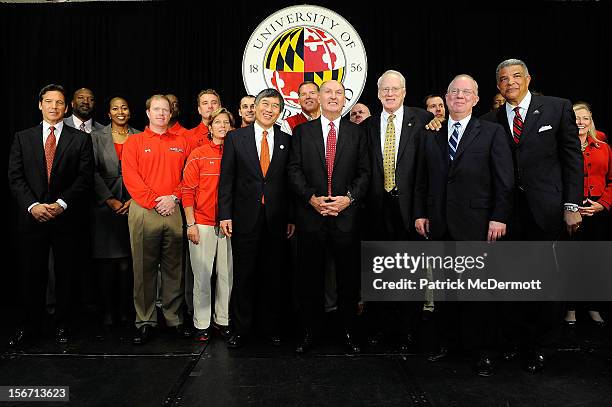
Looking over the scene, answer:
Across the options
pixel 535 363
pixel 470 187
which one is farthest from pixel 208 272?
pixel 535 363

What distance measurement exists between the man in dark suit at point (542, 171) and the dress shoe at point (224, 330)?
68.9 inches

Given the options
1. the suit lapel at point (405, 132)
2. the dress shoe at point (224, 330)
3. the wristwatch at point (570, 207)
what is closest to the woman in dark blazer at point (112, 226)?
the dress shoe at point (224, 330)

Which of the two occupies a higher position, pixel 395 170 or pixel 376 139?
pixel 376 139

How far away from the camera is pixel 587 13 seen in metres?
4.65

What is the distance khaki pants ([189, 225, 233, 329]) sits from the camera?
125 inches

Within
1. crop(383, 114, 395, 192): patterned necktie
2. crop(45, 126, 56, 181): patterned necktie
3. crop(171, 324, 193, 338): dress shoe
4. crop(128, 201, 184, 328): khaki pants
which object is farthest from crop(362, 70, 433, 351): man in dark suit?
crop(45, 126, 56, 181): patterned necktie

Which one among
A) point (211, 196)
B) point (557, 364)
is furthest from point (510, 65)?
point (211, 196)

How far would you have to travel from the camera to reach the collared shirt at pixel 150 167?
3.08 metres

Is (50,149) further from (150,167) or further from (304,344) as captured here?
(304,344)

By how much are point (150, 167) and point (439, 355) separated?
2158 mm

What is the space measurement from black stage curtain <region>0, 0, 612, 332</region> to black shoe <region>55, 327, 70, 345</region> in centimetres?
206

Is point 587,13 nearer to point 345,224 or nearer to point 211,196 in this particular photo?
point 345,224

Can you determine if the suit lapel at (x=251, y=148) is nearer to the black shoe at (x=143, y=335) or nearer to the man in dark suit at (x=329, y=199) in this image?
the man in dark suit at (x=329, y=199)

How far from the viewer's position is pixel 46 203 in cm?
305
